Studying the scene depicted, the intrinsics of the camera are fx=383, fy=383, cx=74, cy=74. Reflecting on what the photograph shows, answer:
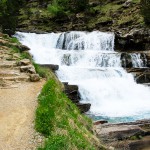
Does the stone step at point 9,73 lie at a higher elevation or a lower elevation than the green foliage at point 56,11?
lower

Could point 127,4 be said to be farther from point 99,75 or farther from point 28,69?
point 28,69

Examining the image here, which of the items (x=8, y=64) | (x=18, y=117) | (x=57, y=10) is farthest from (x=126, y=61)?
(x=57, y=10)

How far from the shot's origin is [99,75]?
109 ft

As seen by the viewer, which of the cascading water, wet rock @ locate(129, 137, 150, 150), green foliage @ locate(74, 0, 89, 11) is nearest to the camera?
wet rock @ locate(129, 137, 150, 150)

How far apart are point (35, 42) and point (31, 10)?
2344cm

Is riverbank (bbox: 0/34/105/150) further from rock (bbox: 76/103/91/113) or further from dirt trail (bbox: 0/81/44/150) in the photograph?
rock (bbox: 76/103/91/113)

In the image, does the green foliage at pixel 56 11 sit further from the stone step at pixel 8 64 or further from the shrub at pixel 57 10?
the stone step at pixel 8 64

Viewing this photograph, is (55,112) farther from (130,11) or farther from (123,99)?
(130,11)

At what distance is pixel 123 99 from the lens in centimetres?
3011

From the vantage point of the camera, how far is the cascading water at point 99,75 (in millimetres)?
27188

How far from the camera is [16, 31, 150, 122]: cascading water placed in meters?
27.2

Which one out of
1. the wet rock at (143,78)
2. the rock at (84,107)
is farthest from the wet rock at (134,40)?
the rock at (84,107)

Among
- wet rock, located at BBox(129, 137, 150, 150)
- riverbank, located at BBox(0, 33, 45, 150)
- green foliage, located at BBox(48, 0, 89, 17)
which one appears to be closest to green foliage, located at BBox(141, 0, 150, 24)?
green foliage, located at BBox(48, 0, 89, 17)

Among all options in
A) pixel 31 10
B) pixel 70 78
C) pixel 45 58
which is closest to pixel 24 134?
pixel 70 78
